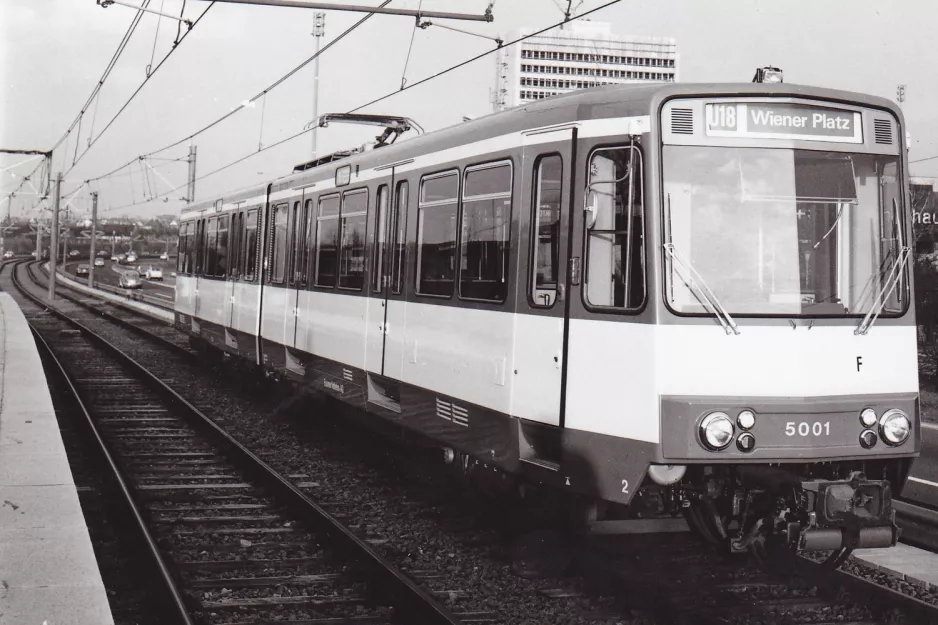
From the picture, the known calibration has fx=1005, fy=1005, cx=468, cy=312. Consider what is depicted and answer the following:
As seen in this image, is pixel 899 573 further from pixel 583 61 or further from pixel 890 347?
pixel 583 61

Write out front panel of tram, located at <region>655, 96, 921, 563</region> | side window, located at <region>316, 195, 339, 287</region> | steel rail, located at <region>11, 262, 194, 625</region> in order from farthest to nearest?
side window, located at <region>316, 195, 339, 287</region> → front panel of tram, located at <region>655, 96, 921, 563</region> → steel rail, located at <region>11, 262, 194, 625</region>

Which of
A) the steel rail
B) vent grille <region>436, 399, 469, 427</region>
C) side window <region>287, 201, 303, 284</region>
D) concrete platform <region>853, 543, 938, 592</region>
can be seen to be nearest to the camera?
the steel rail

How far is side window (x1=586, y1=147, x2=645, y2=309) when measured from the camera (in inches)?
248

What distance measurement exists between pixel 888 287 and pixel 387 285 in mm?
4752

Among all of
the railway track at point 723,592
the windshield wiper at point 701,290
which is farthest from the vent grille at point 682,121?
the railway track at point 723,592

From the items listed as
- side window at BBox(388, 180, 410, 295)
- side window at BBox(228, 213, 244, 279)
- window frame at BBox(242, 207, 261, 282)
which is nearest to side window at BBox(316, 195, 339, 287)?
side window at BBox(388, 180, 410, 295)

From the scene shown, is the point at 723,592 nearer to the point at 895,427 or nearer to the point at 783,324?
the point at 895,427

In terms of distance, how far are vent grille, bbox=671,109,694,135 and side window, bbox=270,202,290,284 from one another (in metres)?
8.24

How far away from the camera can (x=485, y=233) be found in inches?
308

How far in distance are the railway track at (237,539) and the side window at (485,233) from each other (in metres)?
2.15

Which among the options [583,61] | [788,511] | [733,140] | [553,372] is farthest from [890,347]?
[583,61]

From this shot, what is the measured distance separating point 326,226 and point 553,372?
19.2ft

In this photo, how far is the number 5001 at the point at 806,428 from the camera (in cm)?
613

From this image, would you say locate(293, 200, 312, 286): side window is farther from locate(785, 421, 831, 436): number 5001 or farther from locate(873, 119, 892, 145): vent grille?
locate(785, 421, 831, 436): number 5001
